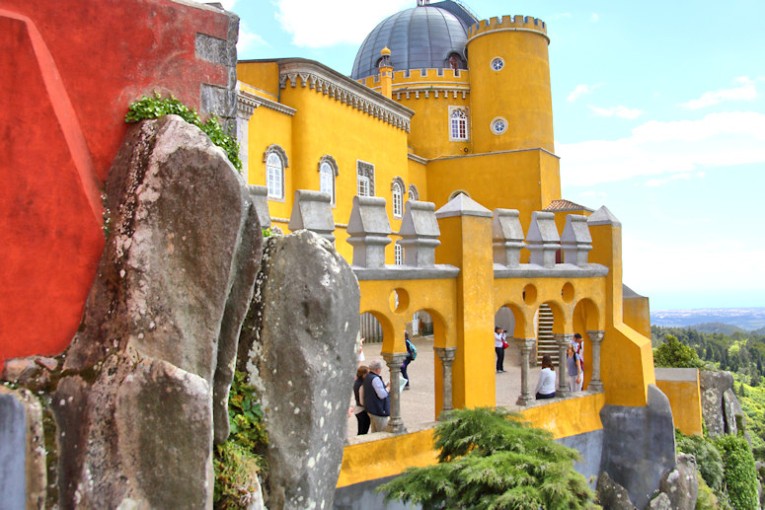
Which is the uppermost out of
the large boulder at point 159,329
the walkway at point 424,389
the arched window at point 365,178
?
the arched window at point 365,178

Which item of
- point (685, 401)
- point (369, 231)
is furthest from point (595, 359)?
point (369, 231)

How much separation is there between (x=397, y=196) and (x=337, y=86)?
5774 millimetres

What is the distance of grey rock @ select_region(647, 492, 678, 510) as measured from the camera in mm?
10444

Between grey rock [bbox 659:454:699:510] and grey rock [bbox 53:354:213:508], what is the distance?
30.3ft

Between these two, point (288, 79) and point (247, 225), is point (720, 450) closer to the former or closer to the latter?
point (247, 225)

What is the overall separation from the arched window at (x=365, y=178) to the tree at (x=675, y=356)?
11.0m

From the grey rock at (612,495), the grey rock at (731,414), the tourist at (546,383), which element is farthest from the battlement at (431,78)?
the grey rock at (612,495)

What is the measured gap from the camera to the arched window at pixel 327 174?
2147 centimetres

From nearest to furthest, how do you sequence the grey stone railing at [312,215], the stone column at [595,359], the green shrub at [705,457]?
the grey stone railing at [312,215] → the stone column at [595,359] → the green shrub at [705,457]

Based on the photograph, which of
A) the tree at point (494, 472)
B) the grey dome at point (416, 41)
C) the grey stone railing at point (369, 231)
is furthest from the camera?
the grey dome at point (416, 41)

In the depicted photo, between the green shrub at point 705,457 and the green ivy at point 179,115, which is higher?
the green ivy at point 179,115

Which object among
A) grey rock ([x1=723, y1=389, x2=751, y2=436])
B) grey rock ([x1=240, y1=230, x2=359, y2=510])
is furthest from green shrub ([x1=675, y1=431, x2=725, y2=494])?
grey rock ([x1=240, y1=230, x2=359, y2=510])

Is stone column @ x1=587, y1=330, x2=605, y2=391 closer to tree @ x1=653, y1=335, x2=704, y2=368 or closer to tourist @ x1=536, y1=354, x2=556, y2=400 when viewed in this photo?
tourist @ x1=536, y1=354, x2=556, y2=400

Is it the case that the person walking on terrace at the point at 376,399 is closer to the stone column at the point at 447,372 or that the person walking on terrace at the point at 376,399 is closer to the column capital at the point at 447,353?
the stone column at the point at 447,372
